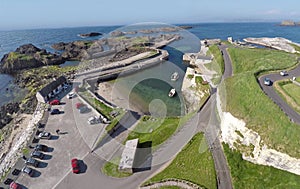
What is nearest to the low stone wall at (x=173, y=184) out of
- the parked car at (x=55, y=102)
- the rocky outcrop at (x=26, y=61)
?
the parked car at (x=55, y=102)

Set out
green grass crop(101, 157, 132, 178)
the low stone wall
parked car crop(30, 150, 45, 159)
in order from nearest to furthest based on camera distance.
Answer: the low stone wall, green grass crop(101, 157, 132, 178), parked car crop(30, 150, 45, 159)

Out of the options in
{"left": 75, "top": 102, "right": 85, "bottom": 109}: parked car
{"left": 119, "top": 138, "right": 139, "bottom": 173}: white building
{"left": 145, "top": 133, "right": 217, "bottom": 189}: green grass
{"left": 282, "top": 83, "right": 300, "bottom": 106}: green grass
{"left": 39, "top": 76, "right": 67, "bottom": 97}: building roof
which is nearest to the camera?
{"left": 145, "top": 133, "right": 217, "bottom": 189}: green grass

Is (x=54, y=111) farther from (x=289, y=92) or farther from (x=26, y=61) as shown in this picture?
(x=26, y=61)

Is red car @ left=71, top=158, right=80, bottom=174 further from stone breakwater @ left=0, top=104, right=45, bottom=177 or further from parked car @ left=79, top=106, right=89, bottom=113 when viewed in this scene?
parked car @ left=79, top=106, right=89, bottom=113

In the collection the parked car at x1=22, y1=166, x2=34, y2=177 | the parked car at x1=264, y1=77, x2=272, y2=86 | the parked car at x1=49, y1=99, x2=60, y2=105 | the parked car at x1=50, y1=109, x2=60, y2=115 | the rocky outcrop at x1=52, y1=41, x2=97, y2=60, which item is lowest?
the parked car at x1=22, y1=166, x2=34, y2=177

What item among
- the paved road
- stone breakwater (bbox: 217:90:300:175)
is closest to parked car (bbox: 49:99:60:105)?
stone breakwater (bbox: 217:90:300:175)

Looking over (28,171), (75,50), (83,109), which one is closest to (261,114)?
(83,109)

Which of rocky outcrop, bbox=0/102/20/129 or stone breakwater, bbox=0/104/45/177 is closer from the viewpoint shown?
stone breakwater, bbox=0/104/45/177
